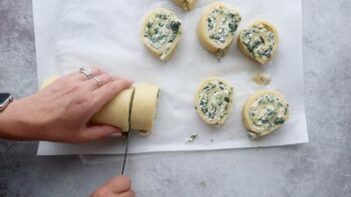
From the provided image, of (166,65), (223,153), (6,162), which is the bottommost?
(223,153)

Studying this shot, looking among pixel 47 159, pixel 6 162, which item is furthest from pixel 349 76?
pixel 6 162

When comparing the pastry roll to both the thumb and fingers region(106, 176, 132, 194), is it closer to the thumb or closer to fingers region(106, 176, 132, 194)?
the thumb

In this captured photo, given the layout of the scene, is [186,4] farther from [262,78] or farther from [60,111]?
[60,111]

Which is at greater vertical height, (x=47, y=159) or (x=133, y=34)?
(x=133, y=34)

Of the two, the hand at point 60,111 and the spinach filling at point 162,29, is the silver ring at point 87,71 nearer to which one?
the hand at point 60,111

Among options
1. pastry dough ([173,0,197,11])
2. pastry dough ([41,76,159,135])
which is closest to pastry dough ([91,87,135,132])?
pastry dough ([41,76,159,135])

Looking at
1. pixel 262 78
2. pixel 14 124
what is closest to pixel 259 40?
pixel 262 78

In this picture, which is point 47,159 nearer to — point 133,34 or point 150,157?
point 150,157
